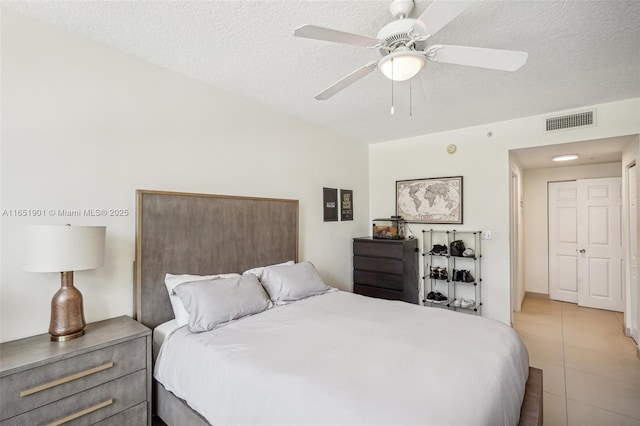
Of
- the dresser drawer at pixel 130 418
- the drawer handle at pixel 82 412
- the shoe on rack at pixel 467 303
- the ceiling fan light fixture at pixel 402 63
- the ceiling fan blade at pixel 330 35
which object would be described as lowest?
the dresser drawer at pixel 130 418

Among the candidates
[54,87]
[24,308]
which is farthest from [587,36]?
[24,308]

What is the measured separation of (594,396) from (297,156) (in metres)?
3.40

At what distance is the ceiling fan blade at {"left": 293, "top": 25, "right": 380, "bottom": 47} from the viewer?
1.35m

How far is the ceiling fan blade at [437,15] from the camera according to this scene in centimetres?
126

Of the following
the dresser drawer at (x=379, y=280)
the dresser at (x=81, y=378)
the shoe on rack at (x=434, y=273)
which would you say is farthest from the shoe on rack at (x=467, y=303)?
the dresser at (x=81, y=378)

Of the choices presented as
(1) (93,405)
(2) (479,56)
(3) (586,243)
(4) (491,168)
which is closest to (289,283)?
(1) (93,405)

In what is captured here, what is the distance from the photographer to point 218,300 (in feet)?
6.79

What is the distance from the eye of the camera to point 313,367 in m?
1.45

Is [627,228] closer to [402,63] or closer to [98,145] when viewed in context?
[402,63]

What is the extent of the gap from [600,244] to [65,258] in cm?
625

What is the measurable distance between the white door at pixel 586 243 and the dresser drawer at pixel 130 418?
583cm

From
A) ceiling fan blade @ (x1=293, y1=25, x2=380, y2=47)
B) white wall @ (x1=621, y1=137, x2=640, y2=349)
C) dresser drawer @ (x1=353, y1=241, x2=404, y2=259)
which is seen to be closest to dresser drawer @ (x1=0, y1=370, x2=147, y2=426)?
ceiling fan blade @ (x1=293, y1=25, x2=380, y2=47)

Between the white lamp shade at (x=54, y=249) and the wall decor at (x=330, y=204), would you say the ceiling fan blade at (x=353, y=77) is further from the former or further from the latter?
the wall decor at (x=330, y=204)

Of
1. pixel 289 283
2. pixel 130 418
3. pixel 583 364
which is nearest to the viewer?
pixel 130 418
